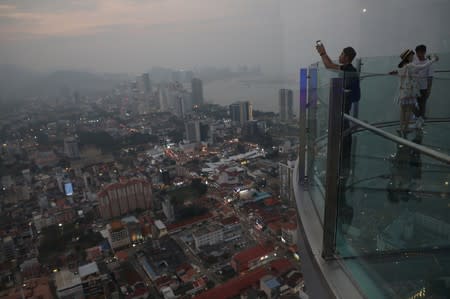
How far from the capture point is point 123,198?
6.87 m

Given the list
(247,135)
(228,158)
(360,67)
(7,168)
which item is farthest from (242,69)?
(360,67)

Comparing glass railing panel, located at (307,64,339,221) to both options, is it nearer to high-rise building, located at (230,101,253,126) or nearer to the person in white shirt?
the person in white shirt

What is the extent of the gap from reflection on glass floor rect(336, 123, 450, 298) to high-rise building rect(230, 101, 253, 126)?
12.1 m

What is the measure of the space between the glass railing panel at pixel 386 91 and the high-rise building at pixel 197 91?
15202 millimetres

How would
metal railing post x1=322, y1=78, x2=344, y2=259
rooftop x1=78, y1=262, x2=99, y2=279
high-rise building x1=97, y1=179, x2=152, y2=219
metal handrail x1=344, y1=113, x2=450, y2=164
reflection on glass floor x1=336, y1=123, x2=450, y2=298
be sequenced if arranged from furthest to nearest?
1. high-rise building x1=97, y1=179, x2=152, y2=219
2. rooftop x1=78, y1=262, x2=99, y2=279
3. metal railing post x1=322, y1=78, x2=344, y2=259
4. reflection on glass floor x1=336, y1=123, x2=450, y2=298
5. metal handrail x1=344, y1=113, x2=450, y2=164

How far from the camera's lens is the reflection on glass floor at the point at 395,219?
1.92 ft

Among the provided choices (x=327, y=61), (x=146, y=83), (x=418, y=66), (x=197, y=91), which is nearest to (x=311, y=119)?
(x=327, y=61)

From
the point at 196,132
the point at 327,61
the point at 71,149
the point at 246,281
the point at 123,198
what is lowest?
the point at 246,281

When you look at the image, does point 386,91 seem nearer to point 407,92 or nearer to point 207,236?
point 407,92

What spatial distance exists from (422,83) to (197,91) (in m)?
15.6

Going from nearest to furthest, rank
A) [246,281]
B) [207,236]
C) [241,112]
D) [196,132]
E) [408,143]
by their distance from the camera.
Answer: [408,143] < [246,281] < [207,236] < [196,132] < [241,112]

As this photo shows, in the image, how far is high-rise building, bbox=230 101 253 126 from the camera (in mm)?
12867

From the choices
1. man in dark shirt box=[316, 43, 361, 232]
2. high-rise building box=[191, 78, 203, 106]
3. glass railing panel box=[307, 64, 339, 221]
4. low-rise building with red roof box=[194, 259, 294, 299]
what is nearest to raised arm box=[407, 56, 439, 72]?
glass railing panel box=[307, 64, 339, 221]

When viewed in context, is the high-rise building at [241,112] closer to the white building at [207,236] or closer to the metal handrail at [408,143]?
the white building at [207,236]
